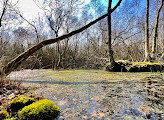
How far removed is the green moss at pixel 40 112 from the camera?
5.27ft

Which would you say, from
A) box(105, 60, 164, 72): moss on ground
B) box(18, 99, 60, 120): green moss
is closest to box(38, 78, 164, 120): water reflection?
box(18, 99, 60, 120): green moss

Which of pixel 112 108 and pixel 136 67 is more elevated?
pixel 136 67

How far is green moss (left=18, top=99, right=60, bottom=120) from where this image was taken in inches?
63.3

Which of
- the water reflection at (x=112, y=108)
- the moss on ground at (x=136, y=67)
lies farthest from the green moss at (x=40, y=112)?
the moss on ground at (x=136, y=67)

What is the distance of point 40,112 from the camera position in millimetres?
1654

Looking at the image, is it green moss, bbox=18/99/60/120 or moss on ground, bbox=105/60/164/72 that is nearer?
green moss, bbox=18/99/60/120

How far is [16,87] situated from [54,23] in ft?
23.7

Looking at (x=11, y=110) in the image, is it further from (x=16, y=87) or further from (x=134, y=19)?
(x=134, y=19)

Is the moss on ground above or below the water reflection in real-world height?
above

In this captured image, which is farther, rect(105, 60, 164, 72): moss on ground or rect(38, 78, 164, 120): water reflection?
rect(105, 60, 164, 72): moss on ground

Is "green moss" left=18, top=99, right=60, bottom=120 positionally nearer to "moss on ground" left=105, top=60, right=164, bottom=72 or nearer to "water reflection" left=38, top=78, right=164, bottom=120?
"water reflection" left=38, top=78, right=164, bottom=120

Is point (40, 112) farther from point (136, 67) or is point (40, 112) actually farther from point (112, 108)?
point (136, 67)

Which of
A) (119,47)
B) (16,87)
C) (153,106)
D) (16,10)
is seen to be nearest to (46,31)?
(16,10)

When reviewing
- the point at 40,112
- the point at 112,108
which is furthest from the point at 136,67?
the point at 40,112
